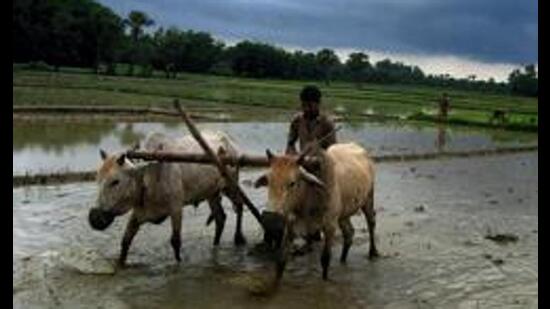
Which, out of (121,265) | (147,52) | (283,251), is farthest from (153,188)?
(147,52)

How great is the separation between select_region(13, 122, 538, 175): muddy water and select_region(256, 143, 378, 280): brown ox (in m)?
7.02

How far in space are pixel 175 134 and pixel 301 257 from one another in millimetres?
12794

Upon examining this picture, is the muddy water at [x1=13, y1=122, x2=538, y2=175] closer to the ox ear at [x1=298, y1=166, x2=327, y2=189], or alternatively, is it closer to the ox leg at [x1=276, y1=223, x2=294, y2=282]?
the ox leg at [x1=276, y1=223, x2=294, y2=282]

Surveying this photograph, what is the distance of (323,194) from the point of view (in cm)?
875

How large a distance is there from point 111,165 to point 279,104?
3408 centimetres

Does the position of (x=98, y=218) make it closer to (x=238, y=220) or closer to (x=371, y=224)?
(x=238, y=220)

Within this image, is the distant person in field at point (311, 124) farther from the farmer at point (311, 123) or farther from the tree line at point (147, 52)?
the tree line at point (147, 52)

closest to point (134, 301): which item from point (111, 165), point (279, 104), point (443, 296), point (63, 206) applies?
point (111, 165)

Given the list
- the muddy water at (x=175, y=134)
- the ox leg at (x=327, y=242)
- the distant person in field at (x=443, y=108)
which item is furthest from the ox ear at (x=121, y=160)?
the distant person in field at (x=443, y=108)

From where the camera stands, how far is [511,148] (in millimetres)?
27312

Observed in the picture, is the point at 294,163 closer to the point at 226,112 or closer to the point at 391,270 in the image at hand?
the point at 391,270

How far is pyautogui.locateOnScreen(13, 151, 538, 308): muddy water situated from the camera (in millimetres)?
8328

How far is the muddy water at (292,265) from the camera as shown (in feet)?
27.3

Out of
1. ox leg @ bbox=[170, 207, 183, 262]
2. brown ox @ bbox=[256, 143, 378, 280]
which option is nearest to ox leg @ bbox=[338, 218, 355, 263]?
brown ox @ bbox=[256, 143, 378, 280]
